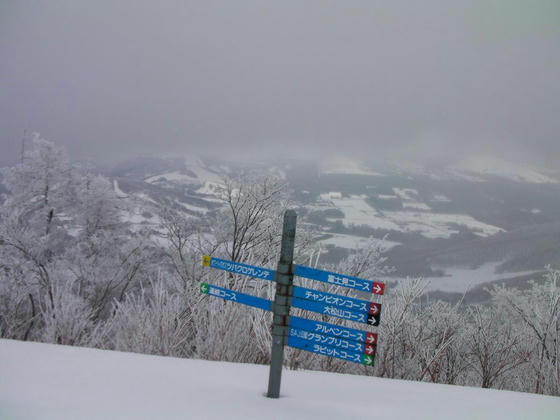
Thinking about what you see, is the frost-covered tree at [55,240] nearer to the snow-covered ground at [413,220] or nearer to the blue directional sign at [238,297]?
the blue directional sign at [238,297]

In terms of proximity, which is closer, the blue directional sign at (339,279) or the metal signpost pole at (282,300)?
the blue directional sign at (339,279)

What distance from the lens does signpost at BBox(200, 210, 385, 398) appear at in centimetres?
278

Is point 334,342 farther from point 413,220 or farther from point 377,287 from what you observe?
point 413,220

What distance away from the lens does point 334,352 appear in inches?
110

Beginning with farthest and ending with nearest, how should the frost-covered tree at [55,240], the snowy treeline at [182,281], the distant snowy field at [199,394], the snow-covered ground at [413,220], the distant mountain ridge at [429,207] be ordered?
the snow-covered ground at [413,220] < the distant mountain ridge at [429,207] < the frost-covered tree at [55,240] < the snowy treeline at [182,281] < the distant snowy field at [199,394]

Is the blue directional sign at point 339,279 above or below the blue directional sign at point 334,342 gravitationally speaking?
above

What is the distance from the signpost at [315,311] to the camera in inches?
109

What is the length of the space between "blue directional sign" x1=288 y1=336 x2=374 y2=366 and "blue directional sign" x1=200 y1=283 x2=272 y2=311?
0.30 meters

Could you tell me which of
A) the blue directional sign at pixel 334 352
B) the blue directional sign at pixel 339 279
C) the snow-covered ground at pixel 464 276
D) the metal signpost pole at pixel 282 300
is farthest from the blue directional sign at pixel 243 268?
the snow-covered ground at pixel 464 276

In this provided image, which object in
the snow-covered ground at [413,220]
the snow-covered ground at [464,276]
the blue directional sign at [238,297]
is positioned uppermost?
the snow-covered ground at [413,220]

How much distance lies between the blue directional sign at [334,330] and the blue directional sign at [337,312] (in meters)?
0.07

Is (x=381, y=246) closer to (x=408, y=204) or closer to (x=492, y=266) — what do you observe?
(x=492, y=266)

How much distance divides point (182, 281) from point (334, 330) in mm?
13627

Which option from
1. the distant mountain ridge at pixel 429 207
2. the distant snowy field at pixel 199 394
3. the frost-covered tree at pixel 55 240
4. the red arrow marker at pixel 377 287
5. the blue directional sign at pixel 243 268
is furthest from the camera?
the distant mountain ridge at pixel 429 207
